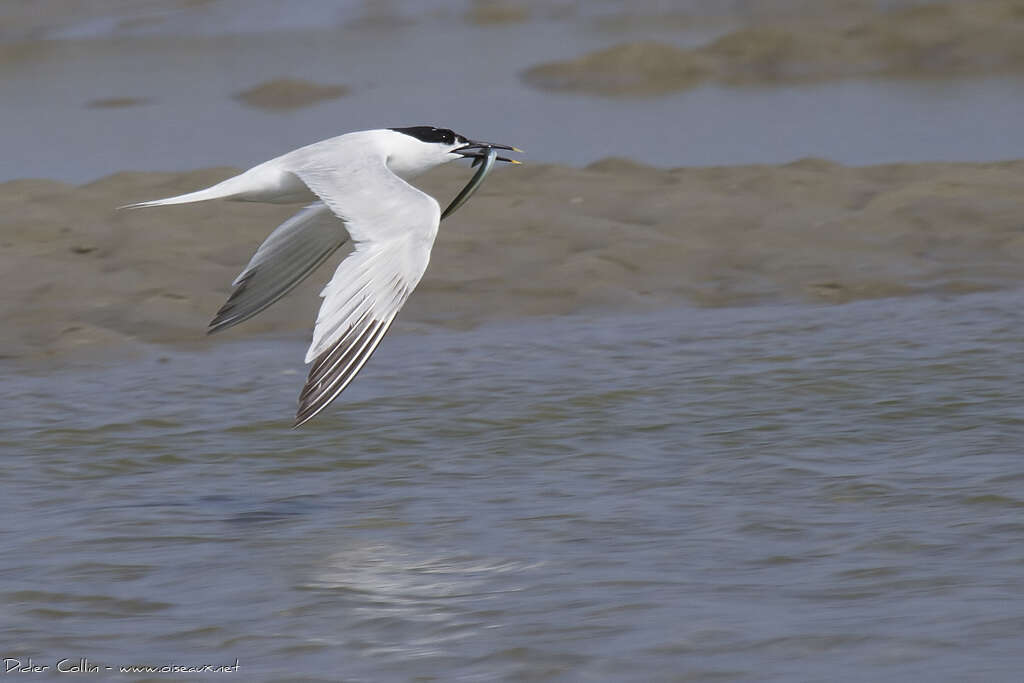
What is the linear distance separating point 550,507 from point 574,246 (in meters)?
3.73

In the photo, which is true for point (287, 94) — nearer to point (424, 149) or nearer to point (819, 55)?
point (819, 55)

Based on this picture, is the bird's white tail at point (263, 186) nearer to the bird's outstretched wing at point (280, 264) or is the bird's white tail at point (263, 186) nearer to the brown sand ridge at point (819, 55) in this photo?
the bird's outstretched wing at point (280, 264)

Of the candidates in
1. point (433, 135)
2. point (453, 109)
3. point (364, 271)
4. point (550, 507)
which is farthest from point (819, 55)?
point (364, 271)

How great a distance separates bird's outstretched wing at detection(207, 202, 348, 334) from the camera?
607 centimetres

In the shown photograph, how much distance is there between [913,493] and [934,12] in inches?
398

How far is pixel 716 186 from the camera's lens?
967 cm

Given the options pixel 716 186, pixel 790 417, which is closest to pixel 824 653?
pixel 790 417

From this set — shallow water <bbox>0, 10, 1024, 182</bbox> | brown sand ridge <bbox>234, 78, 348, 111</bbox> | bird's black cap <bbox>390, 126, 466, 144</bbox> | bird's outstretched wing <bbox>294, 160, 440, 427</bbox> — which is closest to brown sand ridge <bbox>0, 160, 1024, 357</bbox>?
shallow water <bbox>0, 10, 1024, 182</bbox>

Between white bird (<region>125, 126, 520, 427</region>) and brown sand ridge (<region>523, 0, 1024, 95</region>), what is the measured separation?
7499 millimetres

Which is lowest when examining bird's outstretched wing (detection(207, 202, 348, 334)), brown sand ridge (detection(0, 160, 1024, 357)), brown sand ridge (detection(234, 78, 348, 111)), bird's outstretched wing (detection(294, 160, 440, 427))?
brown sand ridge (detection(234, 78, 348, 111))

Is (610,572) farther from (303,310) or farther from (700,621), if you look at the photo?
(303,310)

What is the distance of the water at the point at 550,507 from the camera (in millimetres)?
4176

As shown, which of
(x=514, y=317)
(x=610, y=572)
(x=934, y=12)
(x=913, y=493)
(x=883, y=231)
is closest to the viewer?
(x=610, y=572)

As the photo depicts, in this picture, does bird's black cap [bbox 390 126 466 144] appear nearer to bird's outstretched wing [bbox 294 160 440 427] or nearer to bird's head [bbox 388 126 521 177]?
bird's head [bbox 388 126 521 177]
